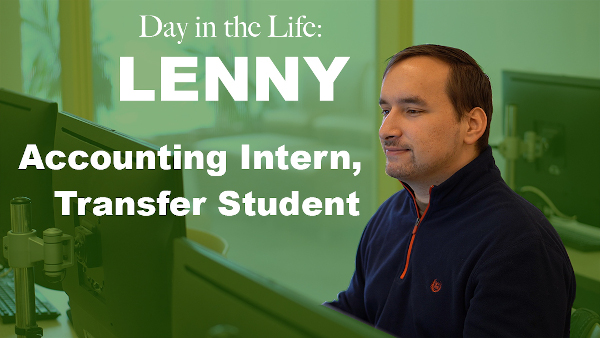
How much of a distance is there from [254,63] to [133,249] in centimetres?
213

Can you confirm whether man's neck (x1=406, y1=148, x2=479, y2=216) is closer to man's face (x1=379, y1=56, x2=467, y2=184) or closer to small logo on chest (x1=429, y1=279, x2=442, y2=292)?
man's face (x1=379, y1=56, x2=467, y2=184)

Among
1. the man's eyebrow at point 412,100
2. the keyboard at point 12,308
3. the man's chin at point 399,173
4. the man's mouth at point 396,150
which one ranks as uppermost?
the man's eyebrow at point 412,100

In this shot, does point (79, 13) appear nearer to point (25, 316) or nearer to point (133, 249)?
point (25, 316)

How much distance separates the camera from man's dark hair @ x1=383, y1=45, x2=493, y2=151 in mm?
1418

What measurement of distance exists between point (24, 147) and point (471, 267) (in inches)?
41.1

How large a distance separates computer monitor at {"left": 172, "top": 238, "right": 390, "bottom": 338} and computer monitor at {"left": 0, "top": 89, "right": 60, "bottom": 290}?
0.84 metres

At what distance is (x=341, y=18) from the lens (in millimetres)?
3219

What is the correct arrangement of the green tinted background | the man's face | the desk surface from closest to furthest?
the man's face → the desk surface → the green tinted background

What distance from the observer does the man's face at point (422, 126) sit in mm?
1409

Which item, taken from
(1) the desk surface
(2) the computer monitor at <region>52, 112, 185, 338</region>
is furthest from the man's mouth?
(1) the desk surface

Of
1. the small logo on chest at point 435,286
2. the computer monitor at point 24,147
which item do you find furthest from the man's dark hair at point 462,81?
the computer monitor at point 24,147

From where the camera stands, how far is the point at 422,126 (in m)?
1.41

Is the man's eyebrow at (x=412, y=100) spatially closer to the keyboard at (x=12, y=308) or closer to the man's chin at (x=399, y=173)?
the man's chin at (x=399, y=173)

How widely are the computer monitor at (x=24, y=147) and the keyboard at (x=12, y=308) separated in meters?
0.15
